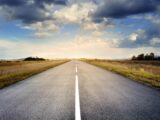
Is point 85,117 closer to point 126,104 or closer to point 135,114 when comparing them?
point 135,114

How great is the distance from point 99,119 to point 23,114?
219cm

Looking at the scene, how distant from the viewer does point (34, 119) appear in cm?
561

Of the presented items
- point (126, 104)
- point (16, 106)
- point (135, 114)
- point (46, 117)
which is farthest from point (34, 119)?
point (126, 104)

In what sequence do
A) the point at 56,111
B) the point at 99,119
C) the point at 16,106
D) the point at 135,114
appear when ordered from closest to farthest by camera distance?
the point at 99,119, the point at 135,114, the point at 56,111, the point at 16,106

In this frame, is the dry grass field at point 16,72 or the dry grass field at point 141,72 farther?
the dry grass field at point 16,72

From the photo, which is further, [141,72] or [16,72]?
[16,72]

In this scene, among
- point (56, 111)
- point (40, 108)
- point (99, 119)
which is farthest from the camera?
point (40, 108)

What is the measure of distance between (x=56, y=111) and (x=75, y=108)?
634 millimetres

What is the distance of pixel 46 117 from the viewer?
579 centimetres

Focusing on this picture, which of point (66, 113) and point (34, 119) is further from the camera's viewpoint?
point (66, 113)

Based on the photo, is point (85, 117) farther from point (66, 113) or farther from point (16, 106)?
point (16, 106)

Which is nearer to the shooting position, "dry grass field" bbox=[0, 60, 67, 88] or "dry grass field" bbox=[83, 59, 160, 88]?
"dry grass field" bbox=[83, 59, 160, 88]

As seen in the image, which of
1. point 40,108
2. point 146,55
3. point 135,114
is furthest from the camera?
point 146,55

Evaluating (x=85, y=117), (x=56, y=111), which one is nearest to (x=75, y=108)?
(x=56, y=111)
